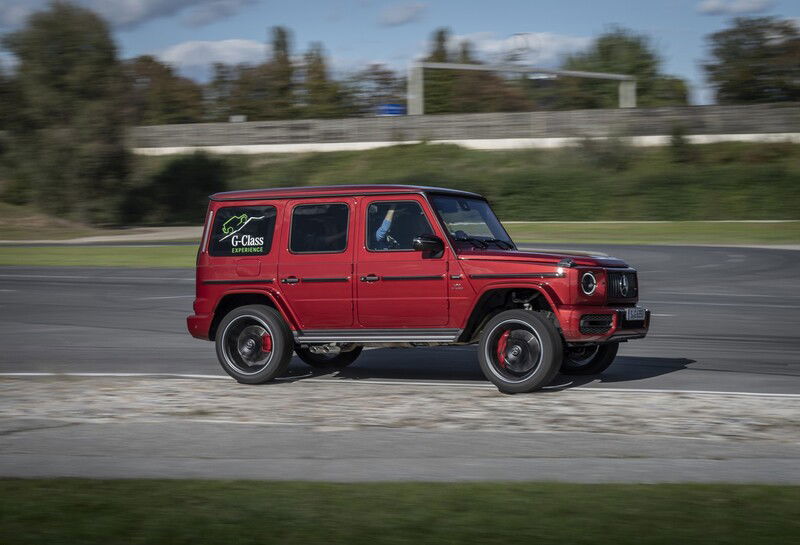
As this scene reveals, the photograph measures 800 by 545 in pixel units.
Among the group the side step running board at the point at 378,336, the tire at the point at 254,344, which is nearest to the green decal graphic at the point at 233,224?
the tire at the point at 254,344

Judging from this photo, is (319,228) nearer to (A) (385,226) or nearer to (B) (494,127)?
(A) (385,226)

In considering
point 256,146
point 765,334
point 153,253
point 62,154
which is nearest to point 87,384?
point 765,334

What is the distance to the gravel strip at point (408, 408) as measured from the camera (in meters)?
8.56

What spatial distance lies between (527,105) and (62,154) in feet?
157

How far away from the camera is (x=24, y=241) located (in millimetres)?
48062

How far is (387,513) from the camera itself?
5695mm

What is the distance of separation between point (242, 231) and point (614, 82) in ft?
265

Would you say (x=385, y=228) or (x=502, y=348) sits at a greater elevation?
(x=385, y=228)

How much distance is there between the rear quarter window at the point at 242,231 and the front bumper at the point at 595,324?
3117mm

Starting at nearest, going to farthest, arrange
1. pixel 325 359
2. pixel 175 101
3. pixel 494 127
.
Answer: pixel 325 359 < pixel 494 127 < pixel 175 101

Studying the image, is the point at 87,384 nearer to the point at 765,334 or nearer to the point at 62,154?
the point at 765,334

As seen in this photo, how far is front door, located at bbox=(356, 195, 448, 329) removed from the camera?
1052 centimetres

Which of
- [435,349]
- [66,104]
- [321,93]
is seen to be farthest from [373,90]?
[435,349]

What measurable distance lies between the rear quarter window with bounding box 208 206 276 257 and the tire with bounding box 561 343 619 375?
3.28 meters
